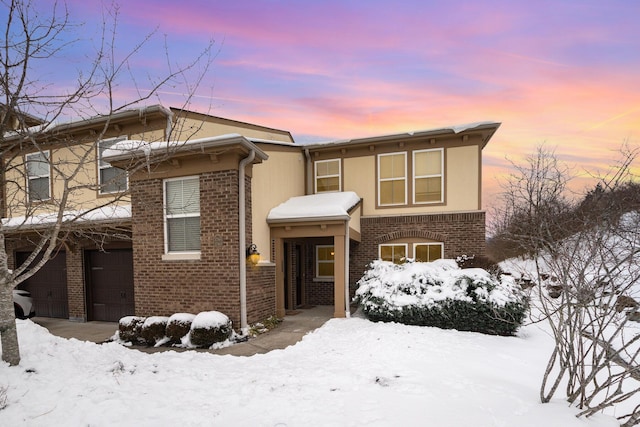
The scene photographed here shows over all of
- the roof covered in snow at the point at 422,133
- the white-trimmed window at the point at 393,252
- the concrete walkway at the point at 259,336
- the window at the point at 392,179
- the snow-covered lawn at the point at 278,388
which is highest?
the roof covered in snow at the point at 422,133

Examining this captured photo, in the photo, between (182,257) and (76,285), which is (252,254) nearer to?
(182,257)

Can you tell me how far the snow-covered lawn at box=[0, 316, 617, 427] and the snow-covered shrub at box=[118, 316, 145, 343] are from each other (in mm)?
1823

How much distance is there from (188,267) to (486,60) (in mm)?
8940

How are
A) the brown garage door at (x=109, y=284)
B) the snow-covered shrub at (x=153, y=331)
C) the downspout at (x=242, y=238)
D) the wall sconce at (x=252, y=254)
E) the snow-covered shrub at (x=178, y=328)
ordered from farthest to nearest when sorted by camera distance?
the brown garage door at (x=109, y=284) → the wall sconce at (x=252, y=254) → the downspout at (x=242, y=238) → the snow-covered shrub at (x=153, y=331) → the snow-covered shrub at (x=178, y=328)

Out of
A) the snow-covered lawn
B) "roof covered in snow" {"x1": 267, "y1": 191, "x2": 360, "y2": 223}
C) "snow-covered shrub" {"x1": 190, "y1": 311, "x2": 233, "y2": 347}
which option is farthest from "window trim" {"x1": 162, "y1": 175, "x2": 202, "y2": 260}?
the snow-covered lawn

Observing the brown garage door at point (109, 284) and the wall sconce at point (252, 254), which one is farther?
the brown garage door at point (109, 284)

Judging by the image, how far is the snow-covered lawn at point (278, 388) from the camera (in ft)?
10.1

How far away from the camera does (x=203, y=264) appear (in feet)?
23.1

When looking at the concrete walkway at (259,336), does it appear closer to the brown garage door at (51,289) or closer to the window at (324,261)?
the brown garage door at (51,289)

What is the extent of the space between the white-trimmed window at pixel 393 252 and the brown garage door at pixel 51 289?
10.2 m

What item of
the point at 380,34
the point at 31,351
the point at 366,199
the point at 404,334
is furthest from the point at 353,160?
the point at 31,351

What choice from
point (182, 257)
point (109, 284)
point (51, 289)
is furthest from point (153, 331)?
point (51, 289)

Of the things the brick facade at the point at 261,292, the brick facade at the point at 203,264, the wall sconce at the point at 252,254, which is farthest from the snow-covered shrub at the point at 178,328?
the wall sconce at the point at 252,254

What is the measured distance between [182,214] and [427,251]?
7.45 meters
